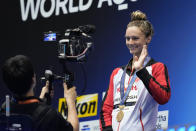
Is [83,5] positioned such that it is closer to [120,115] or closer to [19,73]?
[120,115]

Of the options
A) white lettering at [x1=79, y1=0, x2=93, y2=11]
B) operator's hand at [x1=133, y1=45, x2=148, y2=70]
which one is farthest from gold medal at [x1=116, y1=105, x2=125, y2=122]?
white lettering at [x1=79, y1=0, x2=93, y2=11]

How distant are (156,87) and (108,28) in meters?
2.21

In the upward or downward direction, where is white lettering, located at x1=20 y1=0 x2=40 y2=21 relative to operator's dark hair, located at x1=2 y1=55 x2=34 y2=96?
upward

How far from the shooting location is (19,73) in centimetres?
243

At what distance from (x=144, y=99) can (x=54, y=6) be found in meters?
2.67

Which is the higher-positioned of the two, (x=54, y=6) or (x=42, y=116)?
(x=54, y=6)

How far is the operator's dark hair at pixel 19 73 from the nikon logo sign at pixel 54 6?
2.66m

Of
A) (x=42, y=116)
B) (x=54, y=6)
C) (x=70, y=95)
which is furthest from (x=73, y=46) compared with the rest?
(x=54, y=6)

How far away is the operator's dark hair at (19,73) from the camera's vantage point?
7.98ft

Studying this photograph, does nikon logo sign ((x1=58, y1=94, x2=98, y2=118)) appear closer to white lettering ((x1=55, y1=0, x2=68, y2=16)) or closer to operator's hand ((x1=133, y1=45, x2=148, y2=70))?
white lettering ((x1=55, y1=0, x2=68, y2=16))

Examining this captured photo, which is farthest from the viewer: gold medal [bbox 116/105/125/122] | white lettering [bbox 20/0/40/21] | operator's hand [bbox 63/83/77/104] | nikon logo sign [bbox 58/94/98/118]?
white lettering [bbox 20/0/40/21]

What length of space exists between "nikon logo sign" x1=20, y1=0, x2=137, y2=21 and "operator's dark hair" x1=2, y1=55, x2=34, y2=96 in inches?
105

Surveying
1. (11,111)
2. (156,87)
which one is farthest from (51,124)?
(156,87)

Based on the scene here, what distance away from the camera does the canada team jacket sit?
2.99 meters
